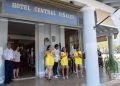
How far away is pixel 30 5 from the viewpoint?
264 inches

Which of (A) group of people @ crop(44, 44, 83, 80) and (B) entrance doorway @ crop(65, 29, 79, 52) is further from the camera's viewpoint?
(B) entrance doorway @ crop(65, 29, 79, 52)

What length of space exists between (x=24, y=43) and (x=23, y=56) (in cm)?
119

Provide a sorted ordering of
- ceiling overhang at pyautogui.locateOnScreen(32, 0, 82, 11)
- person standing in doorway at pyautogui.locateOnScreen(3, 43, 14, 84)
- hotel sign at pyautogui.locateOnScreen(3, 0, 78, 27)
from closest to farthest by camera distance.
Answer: hotel sign at pyautogui.locateOnScreen(3, 0, 78, 27) → ceiling overhang at pyautogui.locateOnScreen(32, 0, 82, 11) → person standing in doorway at pyautogui.locateOnScreen(3, 43, 14, 84)

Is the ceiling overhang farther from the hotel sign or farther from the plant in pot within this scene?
the plant in pot

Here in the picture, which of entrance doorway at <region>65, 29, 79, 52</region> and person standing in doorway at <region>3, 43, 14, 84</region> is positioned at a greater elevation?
entrance doorway at <region>65, 29, 79, 52</region>

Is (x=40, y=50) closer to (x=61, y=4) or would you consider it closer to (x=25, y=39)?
(x=25, y=39)

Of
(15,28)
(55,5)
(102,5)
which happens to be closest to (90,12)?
(102,5)

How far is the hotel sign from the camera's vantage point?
20.4ft

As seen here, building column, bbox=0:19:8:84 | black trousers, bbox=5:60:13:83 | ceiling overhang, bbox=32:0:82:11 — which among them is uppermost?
ceiling overhang, bbox=32:0:82:11

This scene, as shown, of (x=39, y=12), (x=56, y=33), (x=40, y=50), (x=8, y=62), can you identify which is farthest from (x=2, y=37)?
(x=39, y=12)

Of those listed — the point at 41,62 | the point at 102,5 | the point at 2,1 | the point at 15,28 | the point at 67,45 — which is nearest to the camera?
the point at 2,1

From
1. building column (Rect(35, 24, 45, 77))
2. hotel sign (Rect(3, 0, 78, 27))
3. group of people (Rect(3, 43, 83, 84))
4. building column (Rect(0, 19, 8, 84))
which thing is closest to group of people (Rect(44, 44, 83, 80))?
group of people (Rect(3, 43, 83, 84))

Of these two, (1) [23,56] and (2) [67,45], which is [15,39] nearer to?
(1) [23,56]

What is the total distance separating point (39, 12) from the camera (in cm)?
690
